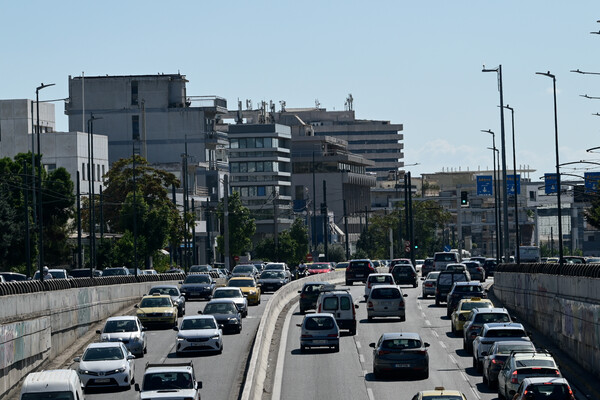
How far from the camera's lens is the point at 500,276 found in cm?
6744

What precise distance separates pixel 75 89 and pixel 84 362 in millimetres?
128006

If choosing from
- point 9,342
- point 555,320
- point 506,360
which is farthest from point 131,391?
point 555,320

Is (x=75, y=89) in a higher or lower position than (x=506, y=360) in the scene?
higher

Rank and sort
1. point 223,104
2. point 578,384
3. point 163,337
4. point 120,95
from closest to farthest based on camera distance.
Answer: point 578,384 → point 163,337 → point 120,95 → point 223,104

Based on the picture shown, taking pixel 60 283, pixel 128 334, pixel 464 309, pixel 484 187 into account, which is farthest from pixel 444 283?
pixel 484 187

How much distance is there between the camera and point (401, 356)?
35281 millimetres

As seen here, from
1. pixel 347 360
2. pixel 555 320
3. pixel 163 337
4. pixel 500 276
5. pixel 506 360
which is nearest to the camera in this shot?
pixel 506 360

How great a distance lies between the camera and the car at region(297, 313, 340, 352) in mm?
42719

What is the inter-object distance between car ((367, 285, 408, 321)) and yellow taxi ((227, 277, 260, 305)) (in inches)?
430

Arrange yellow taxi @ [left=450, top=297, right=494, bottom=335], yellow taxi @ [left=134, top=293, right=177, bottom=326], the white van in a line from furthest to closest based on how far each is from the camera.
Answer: yellow taxi @ [left=134, top=293, right=177, bottom=326], yellow taxi @ [left=450, top=297, right=494, bottom=335], the white van

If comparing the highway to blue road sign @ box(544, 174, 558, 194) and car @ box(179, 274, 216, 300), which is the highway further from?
blue road sign @ box(544, 174, 558, 194)

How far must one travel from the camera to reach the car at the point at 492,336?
36094 mm

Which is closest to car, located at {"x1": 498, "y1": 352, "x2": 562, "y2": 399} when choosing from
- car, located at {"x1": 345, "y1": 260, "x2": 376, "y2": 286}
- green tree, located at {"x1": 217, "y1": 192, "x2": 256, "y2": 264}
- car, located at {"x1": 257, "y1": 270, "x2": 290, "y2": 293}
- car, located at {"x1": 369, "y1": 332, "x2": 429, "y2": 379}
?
car, located at {"x1": 369, "y1": 332, "x2": 429, "y2": 379}

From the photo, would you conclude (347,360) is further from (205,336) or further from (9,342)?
(9,342)
